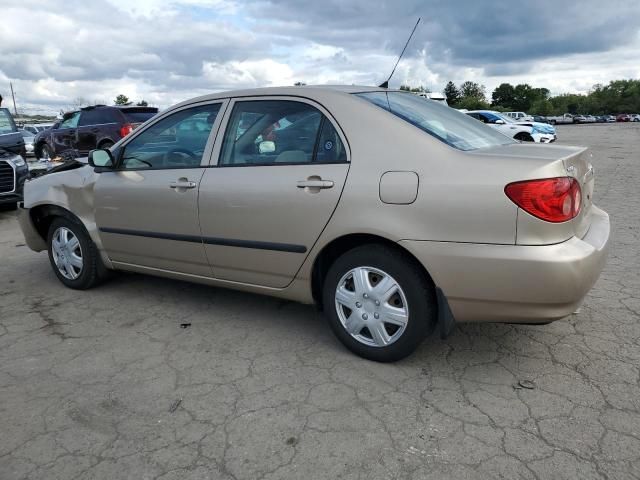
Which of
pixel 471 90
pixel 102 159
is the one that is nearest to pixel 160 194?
pixel 102 159

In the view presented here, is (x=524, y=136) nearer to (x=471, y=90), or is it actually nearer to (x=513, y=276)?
(x=513, y=276)

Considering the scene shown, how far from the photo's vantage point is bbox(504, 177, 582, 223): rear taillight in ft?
7.92

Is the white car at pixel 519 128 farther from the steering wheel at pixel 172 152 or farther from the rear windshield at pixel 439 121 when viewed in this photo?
the steering wheel at pixel 172 152

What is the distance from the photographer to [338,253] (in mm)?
3066

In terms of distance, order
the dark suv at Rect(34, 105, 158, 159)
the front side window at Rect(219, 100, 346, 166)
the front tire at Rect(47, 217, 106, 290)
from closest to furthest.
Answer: the front side window at Rect(219, 100, 346, 166) < the front tire at Rect(47, 217, 106, 290) < the dark suv at Rect(34, 105, 158, 159)

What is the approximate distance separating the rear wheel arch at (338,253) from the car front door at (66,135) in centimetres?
1125

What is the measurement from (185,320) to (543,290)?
2404 mm

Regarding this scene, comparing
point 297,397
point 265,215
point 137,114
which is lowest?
point 297,397

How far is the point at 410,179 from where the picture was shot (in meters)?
2.66

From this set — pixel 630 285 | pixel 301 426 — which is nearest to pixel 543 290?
pixel 301 426

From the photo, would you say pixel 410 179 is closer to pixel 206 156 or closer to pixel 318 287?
pixel 318 287

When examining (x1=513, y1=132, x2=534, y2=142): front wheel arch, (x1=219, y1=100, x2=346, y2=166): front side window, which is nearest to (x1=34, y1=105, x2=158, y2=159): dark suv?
(x1=219, y1=100, x2=346, y2=166): front side window

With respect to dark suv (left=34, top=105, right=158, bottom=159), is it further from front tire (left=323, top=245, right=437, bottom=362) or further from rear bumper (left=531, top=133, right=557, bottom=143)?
rear bumper (left=531, top=133, right=557, bottom=143)

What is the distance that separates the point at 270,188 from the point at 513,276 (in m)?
1.44
